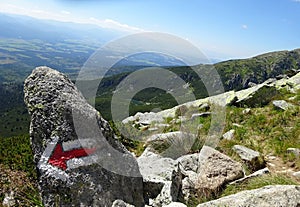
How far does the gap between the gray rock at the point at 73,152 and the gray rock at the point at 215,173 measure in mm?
1653

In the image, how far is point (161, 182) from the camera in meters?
7.83

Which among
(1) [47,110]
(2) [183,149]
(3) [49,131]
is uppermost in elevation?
(1) [47,110]

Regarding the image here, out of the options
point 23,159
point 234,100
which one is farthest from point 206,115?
point 23,159

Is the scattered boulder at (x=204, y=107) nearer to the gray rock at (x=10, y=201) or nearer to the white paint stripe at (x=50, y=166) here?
the white paint stripe at (x=50, y=166)

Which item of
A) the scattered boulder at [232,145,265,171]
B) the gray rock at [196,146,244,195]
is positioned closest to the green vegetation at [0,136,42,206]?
the gray rock at [196,146,244,195]

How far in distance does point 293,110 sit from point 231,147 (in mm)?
5900

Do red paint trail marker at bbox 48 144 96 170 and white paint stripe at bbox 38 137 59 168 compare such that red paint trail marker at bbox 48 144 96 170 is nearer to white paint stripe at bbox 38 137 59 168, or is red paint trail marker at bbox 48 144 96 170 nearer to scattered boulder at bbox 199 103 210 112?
white paint stripe at bbox 38 137 59 168

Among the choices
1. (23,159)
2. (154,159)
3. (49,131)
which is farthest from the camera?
(23,159)

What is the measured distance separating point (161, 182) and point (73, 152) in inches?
100

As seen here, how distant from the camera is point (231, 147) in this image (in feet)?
37.4

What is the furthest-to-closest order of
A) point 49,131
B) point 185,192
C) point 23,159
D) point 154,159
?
point 23,159
point 154,159
point 185,192
point 49,131

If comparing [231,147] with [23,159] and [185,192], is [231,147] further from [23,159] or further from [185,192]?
[23,159]

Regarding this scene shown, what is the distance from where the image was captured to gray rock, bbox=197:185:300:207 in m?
5.03

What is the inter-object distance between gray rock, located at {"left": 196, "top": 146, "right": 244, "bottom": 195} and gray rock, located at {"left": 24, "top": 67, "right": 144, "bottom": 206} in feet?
5.42
